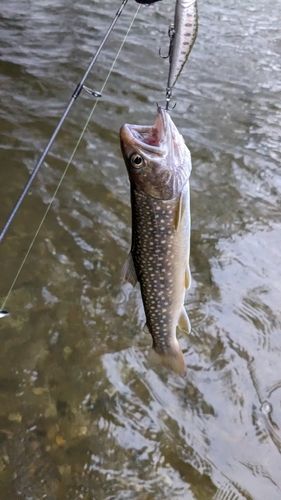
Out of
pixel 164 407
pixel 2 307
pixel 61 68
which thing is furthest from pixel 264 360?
pixel 61 68

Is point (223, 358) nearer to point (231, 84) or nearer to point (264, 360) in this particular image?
point (264, 360)

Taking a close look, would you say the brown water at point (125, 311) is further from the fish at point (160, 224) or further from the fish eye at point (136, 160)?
the fish eye at point (136, 160)

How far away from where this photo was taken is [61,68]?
23.0ft

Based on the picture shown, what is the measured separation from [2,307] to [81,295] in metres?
0.73

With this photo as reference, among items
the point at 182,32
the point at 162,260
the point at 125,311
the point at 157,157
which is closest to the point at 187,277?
the point at 162,260

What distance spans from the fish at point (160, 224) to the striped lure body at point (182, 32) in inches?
17.9

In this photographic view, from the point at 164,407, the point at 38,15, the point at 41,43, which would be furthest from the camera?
the point at 38,15

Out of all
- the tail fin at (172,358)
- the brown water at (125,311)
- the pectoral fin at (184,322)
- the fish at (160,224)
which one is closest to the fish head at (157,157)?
the fish at (160,224)

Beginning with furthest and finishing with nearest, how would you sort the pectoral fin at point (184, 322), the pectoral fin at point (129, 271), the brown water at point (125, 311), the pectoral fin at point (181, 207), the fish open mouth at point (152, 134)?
1. the brown water at point (125, 311)
2. the pectoral fin at point (184, 322)
3. the pectoral fin at point (129, 271)
4. the pectoral fin at point (181, 207)
5. the fish open mouth at point (152, 134)

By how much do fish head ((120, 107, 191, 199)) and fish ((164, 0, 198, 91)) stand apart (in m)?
0.39

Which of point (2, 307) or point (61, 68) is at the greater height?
point (61, 68)

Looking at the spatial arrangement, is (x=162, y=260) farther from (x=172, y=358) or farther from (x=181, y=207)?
(x=172, y=358)

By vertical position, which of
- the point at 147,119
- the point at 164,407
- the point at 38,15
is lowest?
the point at 164,407

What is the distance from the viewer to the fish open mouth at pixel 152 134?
5.78ft
